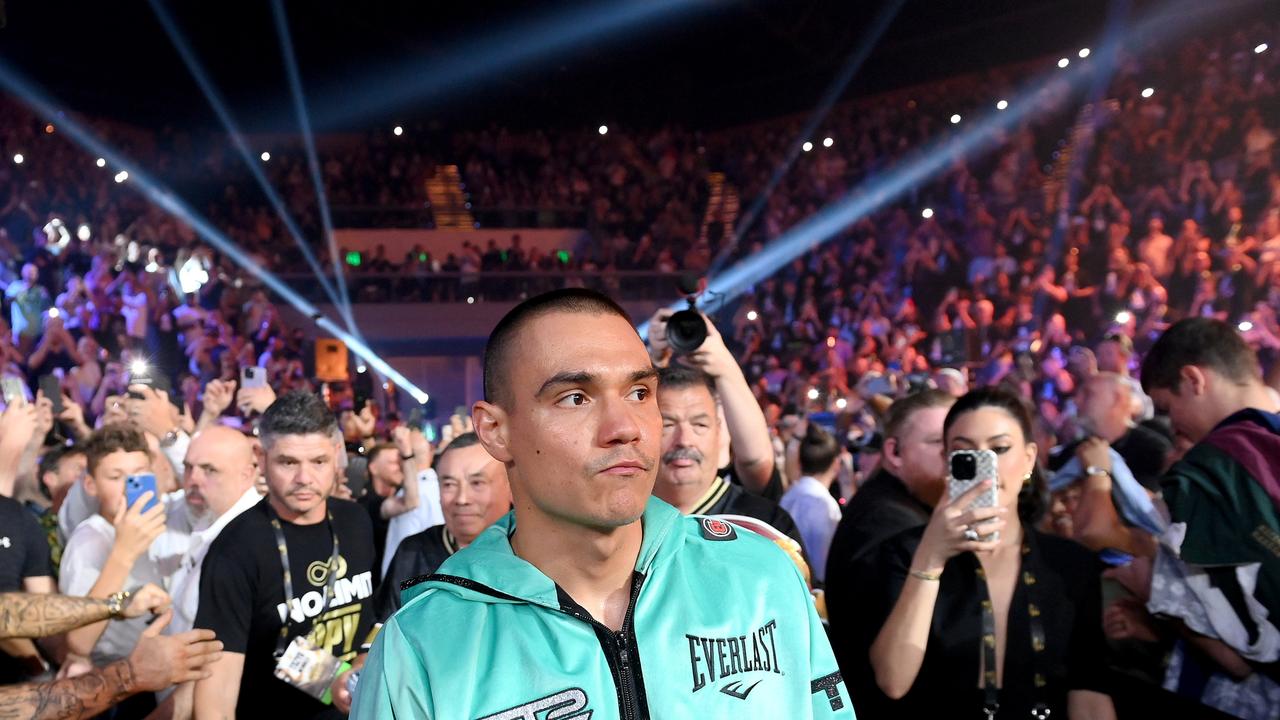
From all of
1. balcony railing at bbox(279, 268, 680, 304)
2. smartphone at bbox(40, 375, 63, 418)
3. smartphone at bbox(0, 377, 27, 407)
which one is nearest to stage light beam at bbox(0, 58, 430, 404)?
balcony railing at bbox(279, 268, 680, 304)

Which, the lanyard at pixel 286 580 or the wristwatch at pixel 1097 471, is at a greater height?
the wristwatch at pixel 1097 471

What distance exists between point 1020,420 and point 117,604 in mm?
2445

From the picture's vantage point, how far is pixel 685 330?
2980mm

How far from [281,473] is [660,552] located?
1993 mm

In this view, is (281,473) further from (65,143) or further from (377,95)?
A: (377,95)

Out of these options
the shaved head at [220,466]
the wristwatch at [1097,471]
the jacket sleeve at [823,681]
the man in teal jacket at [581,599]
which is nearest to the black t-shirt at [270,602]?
the shaved head at [220,466]

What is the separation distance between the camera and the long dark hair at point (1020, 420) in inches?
99.9

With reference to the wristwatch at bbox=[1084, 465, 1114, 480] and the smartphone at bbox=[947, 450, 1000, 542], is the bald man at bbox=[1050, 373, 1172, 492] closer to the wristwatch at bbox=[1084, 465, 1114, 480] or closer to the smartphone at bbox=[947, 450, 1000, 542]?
the wristwatch at bbox=[1084, 465, 1114, 480]

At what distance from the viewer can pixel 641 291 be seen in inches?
616

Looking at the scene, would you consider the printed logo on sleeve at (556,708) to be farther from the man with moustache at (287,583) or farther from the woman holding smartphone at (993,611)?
the man with moustache at (287,583)

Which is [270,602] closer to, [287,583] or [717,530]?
[287,583]

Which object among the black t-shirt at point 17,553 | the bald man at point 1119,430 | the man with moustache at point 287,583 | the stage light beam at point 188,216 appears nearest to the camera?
the man with moustache at point 287,583

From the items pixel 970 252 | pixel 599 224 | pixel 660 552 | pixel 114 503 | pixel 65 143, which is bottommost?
pixel 660 552

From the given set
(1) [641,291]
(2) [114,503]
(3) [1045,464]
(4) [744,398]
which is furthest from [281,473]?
(1) [641,291]
